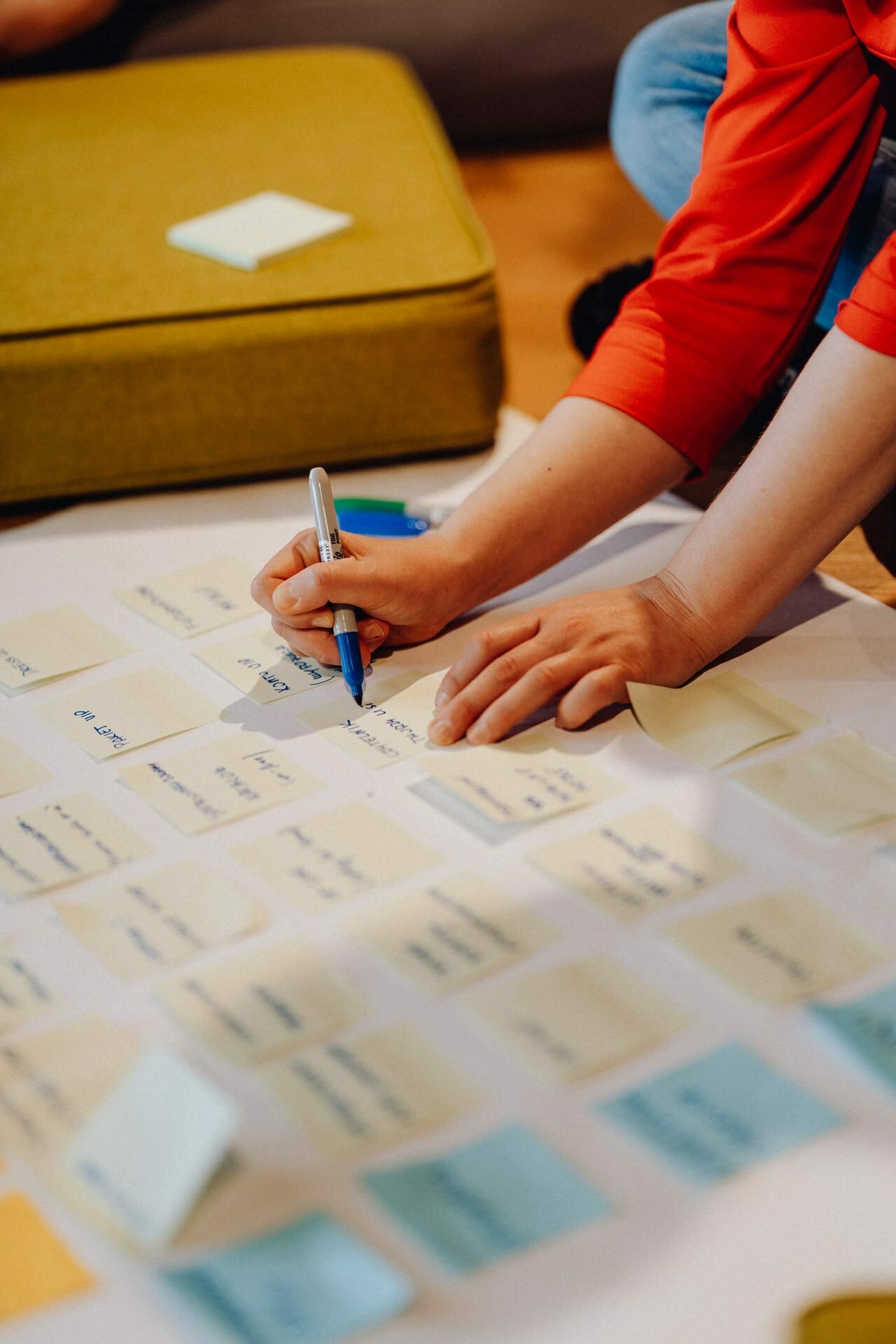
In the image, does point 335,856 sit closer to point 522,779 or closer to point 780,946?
point 522,779

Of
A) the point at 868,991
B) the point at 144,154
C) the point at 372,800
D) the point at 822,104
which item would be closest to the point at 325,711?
the point at 372,800

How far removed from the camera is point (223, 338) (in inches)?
52.0

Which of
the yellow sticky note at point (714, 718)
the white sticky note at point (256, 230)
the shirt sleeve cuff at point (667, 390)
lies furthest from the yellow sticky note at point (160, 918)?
the white sticky note at point (256, 230)

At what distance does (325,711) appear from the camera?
3.35ft

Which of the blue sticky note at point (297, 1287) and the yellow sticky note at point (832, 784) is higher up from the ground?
the blue sticky note at point (297, 1287)

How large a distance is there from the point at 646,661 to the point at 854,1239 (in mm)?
448

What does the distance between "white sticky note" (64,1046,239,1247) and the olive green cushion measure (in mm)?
814

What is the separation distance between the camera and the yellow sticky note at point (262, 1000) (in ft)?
2.37

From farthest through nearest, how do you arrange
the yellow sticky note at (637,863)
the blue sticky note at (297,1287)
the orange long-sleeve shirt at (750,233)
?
the orange long-sleeve shirt at (750,233) → the yellow sticky note at (637,863) → the blue sticky note at (297,1287)

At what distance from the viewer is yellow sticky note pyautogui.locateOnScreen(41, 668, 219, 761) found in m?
0.99

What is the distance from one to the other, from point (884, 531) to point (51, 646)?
0.79 metres

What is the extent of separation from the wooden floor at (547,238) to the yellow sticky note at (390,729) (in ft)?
1.79

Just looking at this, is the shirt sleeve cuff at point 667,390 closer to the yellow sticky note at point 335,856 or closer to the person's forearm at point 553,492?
the person's forearm at point 553,492

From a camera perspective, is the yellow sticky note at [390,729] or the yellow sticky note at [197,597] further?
the yellow sticky note at [197,597]
